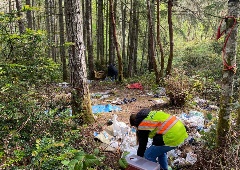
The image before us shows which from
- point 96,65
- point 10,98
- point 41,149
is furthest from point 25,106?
point 96,65

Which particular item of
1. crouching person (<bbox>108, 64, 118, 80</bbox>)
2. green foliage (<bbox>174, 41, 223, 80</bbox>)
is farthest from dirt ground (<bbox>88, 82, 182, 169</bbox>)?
green foliage (<bbox>174, 41, 223, 80</bbox>)

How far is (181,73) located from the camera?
27.7ft

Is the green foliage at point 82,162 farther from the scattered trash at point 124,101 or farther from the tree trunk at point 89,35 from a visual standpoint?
the tree trunk at point 89,35

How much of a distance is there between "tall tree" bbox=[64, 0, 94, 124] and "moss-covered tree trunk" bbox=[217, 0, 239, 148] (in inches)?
118

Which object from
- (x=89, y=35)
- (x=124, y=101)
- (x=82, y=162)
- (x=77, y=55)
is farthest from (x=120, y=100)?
(x=82, y=162)

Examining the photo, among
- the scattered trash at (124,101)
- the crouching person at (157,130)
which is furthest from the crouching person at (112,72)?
the crouching person at (157,130)

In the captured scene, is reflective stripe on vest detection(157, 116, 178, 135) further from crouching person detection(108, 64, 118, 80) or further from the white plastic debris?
crouching person detection(108, 64, 118, 80)

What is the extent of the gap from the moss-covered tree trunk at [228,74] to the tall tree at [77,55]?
2998 millimetres

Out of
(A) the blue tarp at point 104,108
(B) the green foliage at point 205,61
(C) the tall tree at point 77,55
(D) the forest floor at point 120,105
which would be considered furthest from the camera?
(B) the green foliage at point 205,61

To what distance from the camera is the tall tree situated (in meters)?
5.74

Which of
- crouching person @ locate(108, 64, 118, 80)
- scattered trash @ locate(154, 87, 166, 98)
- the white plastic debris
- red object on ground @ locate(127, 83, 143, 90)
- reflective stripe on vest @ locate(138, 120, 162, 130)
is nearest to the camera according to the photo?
reflective stripe on vest @ locate(138, 120, 162, 130)

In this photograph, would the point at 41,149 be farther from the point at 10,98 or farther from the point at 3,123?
the point at 10,98

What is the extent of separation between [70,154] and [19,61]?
2263 mm

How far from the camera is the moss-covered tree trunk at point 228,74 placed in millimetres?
3732
